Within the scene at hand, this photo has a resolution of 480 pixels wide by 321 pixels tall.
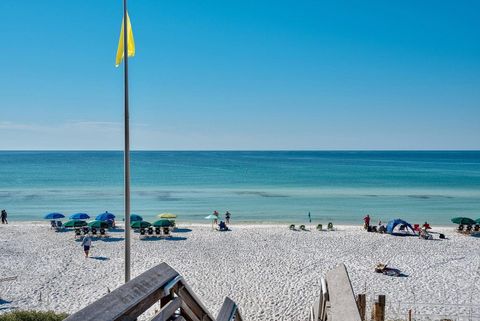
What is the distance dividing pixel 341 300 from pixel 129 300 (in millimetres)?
1161

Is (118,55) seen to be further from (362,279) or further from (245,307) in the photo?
(362,279)

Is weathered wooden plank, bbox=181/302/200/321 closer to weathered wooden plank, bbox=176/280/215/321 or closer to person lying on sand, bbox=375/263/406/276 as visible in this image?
weathered wooden plank, bbox=176/280/215/321

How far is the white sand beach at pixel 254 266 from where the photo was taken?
14.3 meters

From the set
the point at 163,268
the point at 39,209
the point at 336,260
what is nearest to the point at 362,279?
the point at 336,260

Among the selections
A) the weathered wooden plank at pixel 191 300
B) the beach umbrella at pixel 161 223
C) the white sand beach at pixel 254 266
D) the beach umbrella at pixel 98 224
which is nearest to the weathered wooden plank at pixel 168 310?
the weathered wooden plank at pixel 191 300

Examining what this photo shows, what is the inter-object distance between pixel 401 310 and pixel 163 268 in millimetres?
12863

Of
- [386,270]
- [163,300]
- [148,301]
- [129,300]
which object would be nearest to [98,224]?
[386,270]

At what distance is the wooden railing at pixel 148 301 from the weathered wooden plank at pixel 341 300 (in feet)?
3.18

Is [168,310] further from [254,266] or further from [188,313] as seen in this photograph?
[254,266]

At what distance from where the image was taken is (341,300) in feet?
7.35

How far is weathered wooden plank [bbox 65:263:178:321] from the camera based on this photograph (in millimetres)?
1746

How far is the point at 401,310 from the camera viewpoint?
13180 mm

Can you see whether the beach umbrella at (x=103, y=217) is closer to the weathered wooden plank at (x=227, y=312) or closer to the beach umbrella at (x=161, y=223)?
the beach umbrella at (x=161, y=223)

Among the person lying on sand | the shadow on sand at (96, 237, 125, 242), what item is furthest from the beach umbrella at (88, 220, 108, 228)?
the person lying on sand
